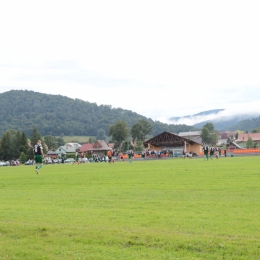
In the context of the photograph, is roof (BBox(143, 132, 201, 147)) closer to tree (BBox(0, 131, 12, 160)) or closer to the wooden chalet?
the wooden chalet

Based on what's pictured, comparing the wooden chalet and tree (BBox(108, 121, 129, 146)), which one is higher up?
tree (BBox(108, 121, 129, 146))

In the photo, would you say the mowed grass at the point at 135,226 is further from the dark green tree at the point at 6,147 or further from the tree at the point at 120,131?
the tree at the point at 120,131

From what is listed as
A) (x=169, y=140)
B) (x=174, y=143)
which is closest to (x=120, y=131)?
(x=169, y=140)

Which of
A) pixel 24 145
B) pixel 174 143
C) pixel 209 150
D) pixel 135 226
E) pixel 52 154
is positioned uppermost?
pixel 24 145

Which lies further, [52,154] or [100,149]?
[52,154]

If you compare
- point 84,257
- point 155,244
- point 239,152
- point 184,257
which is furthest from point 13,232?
point 239,152

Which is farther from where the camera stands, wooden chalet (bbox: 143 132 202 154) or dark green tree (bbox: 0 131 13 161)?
dark green tree (bbox: 0 131 13 161)

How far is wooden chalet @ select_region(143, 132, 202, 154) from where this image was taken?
10212 centimetres

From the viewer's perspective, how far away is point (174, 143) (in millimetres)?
102812

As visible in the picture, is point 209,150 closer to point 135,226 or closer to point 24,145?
point 135,226

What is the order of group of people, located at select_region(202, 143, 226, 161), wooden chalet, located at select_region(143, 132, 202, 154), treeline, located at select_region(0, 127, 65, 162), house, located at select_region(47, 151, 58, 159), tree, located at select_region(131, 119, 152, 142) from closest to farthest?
group of people, located at select_region(202, 143, 226, 161) < wooden chalet, located at select_region(143, 132, 202, 154) < treeline, located at select_region(0, 127, 65, 162) < tree, located at select_region(131, 119, 152, 142) < house, located at select_region(47, 151, 58, 159)

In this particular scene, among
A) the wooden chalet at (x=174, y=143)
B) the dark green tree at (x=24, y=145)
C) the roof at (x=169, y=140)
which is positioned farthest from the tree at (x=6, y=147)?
the wooden chalet at (x=174, y=143)

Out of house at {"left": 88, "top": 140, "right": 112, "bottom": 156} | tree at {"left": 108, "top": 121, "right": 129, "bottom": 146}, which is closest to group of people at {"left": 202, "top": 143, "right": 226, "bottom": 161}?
tree at {"left": 108, "top": 121, "right": 129, "bottom": 146}

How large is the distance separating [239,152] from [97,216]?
69.8 meters
